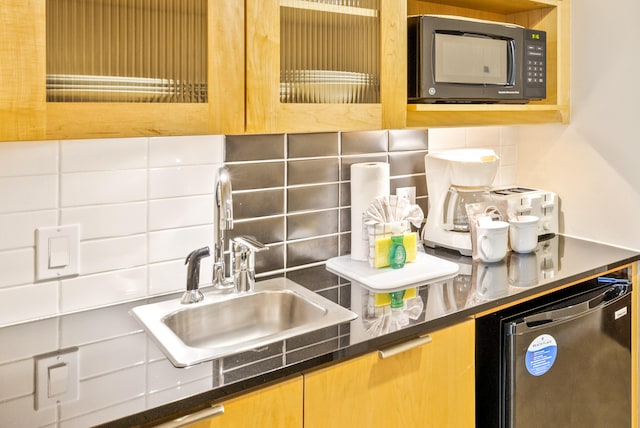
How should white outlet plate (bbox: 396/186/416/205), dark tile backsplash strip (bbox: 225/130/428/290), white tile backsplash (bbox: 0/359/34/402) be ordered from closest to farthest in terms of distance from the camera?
white tile backsplash (bbox: 0/359/34/402), dark tile backsplash strip (bbox: 225/130/428/290), white outlet plate (bbox: 396/186/416/205)

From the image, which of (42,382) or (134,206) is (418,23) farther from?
(42,382)

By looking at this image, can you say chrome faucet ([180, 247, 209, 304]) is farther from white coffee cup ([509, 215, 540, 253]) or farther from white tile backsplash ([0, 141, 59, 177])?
white coffee cup ([509, 215, 540, 253])

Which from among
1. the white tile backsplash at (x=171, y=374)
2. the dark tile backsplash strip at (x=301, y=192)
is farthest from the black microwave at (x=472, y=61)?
the white tile backsplash at (x=171, y=374)

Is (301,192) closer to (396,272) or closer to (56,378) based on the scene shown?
(396,272)

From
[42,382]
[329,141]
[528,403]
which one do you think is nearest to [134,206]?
[42,382]

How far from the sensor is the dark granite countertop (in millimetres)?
961

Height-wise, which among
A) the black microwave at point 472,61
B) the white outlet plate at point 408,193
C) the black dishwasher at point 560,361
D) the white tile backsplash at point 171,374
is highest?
the black microwave at point 472,61

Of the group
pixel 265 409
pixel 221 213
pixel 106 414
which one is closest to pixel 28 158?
pixel 221 213

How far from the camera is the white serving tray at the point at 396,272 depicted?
4.83 feet

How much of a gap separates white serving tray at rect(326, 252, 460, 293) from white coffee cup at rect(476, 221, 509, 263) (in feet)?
0.34

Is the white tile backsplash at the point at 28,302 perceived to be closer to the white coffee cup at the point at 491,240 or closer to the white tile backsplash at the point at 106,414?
the white tile backsplash at the point at 106,414

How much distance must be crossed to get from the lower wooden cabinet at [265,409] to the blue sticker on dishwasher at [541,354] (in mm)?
690

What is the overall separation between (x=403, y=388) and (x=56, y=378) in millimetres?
735

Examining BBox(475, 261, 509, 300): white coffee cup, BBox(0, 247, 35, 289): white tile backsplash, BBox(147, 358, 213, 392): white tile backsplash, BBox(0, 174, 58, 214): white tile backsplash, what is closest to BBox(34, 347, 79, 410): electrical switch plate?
BBox(147, 358, 213, 392): white tile backsplash
